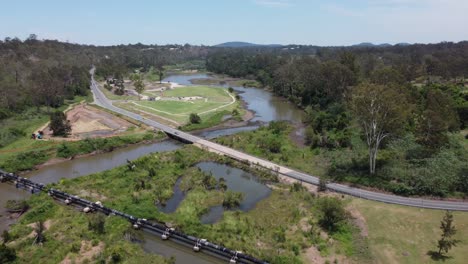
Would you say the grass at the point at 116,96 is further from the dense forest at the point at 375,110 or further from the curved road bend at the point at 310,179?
the curved road bend at the point at 310,179

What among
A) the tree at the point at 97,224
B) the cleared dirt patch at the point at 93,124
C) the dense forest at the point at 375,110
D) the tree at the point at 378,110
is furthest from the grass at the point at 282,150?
the tree at the point at 97,224

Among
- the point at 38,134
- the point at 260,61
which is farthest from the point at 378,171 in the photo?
the point at 260,61

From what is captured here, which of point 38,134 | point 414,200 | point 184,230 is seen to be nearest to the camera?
point 184,230

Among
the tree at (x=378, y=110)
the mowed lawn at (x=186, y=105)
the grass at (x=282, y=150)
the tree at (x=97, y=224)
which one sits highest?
the tree at (x=378, y=110)

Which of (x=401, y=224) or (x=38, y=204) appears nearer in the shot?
(x=401, y=224)

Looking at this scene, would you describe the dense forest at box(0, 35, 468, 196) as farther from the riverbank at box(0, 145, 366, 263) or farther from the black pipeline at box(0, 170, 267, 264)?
the black pipeline at box(0, 170, 267, 264)

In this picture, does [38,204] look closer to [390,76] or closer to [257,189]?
[257,189]

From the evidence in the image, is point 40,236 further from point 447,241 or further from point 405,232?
point 447,241

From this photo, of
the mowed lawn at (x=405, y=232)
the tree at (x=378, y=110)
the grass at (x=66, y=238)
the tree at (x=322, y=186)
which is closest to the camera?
the mowed lawn at (x=405, y=232)
